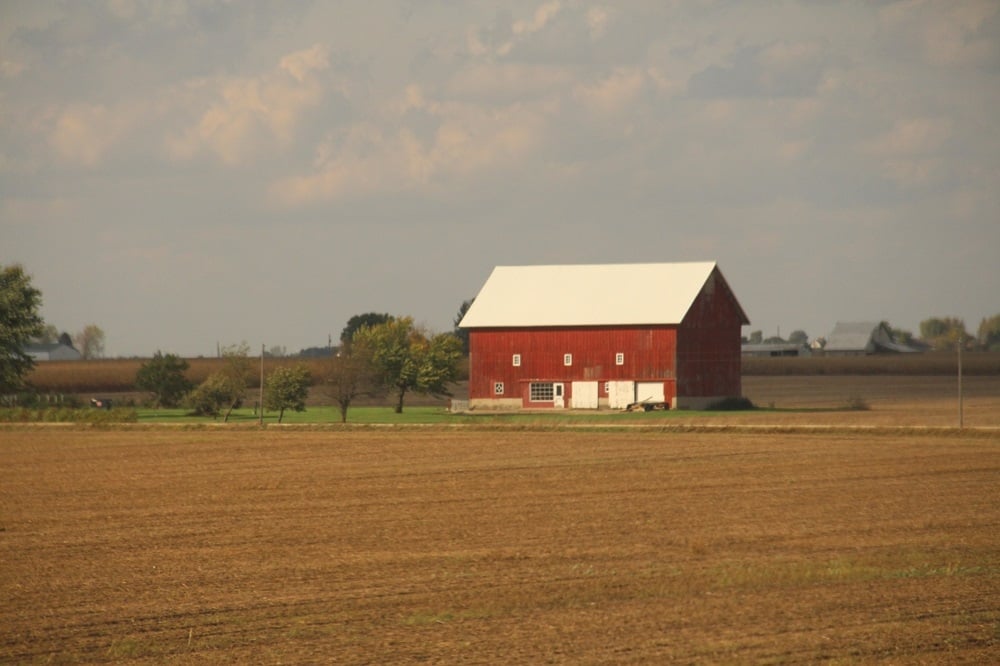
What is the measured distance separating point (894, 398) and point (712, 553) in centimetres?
6516

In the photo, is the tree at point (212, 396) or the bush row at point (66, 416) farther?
the tree at point (212, 396)

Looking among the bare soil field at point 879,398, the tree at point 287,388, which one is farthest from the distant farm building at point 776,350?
the tree at point 287,388

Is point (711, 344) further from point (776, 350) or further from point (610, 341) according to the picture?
point (776, 350)

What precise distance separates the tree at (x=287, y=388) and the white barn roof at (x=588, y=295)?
42.0 feet

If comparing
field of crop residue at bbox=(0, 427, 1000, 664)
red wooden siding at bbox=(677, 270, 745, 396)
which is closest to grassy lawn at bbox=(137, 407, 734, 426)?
red wooden siding at bbox=(677, 270, 745, 396)

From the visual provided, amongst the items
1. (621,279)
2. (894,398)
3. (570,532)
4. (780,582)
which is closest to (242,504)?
(570,532)

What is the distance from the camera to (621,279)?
258 ft

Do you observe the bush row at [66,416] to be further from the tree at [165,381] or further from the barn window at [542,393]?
the barn window at [542,393]

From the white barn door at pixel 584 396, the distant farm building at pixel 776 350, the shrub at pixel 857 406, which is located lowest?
the shrub at pixel 857 406

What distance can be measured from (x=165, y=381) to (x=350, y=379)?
1851cm

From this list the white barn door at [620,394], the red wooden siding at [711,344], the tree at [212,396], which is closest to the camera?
the tree at [212,396]

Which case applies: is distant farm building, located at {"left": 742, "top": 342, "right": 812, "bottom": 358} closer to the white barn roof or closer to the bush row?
the white barn roof

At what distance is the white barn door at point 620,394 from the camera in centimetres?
7206

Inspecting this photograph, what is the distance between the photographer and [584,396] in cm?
7338
